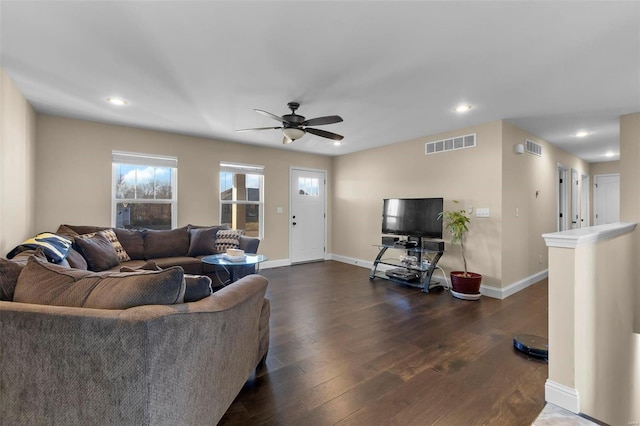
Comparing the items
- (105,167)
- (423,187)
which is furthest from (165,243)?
(423,187)

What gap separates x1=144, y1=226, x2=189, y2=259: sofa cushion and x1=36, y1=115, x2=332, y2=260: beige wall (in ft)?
1.77

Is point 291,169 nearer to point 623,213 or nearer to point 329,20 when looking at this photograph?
point 329,20

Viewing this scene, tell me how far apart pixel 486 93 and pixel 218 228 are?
3.99 metres

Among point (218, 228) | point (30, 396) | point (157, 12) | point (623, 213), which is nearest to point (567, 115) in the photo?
point (623, 213)

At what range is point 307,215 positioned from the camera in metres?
6.31

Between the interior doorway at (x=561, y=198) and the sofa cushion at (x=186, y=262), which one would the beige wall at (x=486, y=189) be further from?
the sofa cushion at (x=186, y=262)

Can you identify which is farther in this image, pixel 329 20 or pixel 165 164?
pixel 165 164

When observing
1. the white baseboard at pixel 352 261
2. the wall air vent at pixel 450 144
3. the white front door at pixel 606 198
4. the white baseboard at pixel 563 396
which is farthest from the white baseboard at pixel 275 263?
the white front door at pixel 606 198

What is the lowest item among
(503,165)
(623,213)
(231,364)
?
(231,364)

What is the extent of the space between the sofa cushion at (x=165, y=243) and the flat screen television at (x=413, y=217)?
131 inches

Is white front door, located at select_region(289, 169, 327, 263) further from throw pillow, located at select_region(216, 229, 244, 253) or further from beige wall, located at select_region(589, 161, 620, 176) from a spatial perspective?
beige wall, located at select_region(589, 161, 620, 176)

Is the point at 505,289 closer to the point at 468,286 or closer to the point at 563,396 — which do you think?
the point at 468,286

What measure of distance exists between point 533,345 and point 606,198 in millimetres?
7256

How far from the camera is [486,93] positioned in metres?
2.99
